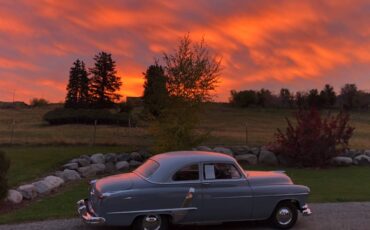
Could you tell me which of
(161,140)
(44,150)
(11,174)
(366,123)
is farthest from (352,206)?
(366,123)

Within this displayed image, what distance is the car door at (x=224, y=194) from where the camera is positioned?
30.8ft

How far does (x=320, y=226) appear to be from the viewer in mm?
9961

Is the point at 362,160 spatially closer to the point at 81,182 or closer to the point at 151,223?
the point at 81,182

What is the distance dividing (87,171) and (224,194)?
35.2ft

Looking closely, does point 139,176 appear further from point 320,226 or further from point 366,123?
point 366,123

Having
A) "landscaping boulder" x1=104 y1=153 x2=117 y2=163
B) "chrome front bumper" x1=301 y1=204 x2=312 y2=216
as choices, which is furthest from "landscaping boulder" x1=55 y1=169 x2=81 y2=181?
"chrome front bumper" x1=301 y1=204 x2=312 y2=216

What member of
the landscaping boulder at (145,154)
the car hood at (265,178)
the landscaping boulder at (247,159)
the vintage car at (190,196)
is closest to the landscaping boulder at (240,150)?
the landscaping boulder at (247,159)

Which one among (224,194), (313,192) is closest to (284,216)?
(224,194)

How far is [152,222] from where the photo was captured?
29.8 feet

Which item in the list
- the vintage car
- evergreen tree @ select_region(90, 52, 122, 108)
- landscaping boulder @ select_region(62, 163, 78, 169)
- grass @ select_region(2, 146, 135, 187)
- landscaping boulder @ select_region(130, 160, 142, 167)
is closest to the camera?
the vintage car

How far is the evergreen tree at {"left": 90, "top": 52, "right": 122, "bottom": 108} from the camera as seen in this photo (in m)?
46.9

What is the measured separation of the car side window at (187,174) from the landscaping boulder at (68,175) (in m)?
9.19

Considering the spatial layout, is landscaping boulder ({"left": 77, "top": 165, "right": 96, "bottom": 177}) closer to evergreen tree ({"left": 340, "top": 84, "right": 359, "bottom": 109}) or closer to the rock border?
the rock border

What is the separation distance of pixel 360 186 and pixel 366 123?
126 ft
